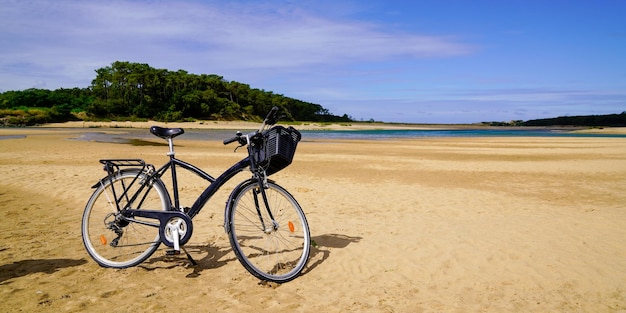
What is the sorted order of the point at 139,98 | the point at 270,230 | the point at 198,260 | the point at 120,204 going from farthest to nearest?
the point at 139,98, the point at 198,260, the point at 120,204, the point at 270,230

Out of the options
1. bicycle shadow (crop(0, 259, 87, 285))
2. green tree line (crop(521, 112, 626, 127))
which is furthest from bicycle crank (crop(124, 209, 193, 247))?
green tree line (crop(521, 112, 626, 127))

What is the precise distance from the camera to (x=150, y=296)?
4062 millimetres

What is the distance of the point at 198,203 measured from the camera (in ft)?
14.8

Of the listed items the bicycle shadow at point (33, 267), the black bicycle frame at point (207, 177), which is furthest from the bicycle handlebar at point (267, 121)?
the bicycle shadow at point (33, 267)

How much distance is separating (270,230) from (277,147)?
3.48 ft

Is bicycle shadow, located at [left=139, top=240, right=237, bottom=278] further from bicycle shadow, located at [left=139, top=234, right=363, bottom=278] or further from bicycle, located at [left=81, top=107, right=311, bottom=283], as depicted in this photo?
bicycle, located at [left=81, top=107, right=311, bottom=283]

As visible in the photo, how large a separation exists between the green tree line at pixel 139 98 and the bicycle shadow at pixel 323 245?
67730 millimetres

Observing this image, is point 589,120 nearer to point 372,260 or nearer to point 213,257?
point 372,260

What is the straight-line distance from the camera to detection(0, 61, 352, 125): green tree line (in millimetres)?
80875

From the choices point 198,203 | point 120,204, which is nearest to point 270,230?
point 198,203

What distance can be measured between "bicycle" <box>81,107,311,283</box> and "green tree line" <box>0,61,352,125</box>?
226 ft

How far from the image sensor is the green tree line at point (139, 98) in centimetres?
8088

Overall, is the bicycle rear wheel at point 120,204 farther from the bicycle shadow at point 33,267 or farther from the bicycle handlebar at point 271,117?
the bicycle handlebar at point 271,117

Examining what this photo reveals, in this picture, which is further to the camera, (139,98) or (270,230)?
(139,98)
